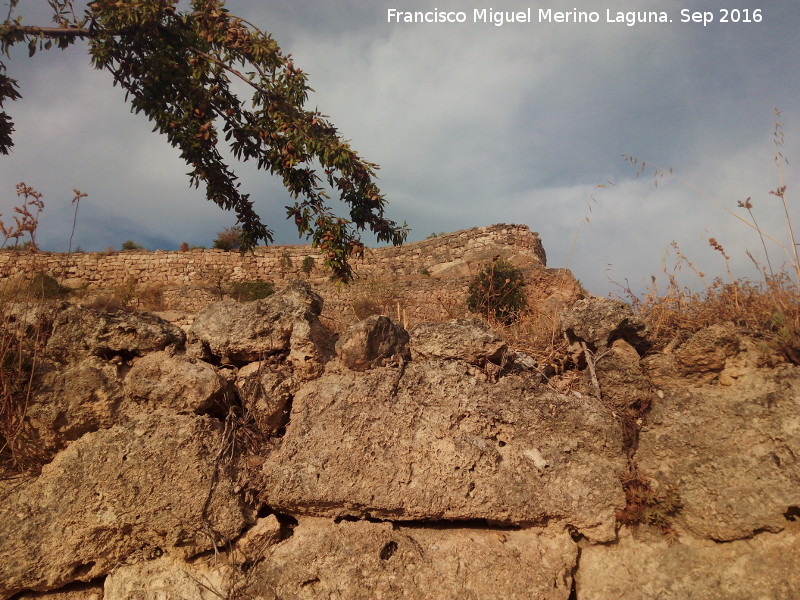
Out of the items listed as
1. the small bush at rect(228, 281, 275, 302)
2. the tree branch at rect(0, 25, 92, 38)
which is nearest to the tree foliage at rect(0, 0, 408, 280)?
the tree branch at rect(0, 25, 92, 38)

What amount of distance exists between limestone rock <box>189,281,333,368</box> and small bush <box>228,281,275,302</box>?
1247cm

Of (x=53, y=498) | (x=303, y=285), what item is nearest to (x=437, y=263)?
(x=303, y=285)

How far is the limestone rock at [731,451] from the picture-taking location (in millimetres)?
2617

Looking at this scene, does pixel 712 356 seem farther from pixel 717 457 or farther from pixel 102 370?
pixel 102 370

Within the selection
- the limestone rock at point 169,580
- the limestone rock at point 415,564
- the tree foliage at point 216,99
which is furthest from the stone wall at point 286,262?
the limestone rock at point 415,564

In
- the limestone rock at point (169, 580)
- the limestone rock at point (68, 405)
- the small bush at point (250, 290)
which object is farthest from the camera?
the small bush at point (250, 290)

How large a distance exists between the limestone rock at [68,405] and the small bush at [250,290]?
1270 cm

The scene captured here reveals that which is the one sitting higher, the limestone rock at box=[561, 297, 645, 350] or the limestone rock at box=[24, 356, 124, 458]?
the limestone rock at box=[561, 297, 645, 350]

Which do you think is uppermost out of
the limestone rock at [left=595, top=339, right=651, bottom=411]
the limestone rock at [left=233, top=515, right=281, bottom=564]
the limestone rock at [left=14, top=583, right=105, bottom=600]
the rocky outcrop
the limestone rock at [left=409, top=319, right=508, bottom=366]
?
the limestone rock at [left=409, top=319, right=508, bottom=366]

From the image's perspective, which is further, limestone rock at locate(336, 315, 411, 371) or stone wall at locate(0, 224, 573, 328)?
stone wall at locate(0, 224, 573, 328)

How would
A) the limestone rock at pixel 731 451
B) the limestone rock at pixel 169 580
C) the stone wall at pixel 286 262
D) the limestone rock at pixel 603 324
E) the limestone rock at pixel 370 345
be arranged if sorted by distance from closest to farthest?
the limestone rock at pixel 731 451, the limestone rock at pixel 169 580, the limestone rock at pixel 370 345, the limestone rock at pixel 603 324, the stone wall at pixel 286 262

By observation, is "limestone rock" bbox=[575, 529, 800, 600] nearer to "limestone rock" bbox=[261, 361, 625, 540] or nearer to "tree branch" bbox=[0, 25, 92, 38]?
"limestone rock" bbox=[261, 361, 625, 540]

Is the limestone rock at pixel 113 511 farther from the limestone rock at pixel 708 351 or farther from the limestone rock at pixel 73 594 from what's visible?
the limestone rock at pixel 708 351

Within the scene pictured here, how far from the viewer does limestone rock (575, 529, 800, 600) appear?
8.24ft
